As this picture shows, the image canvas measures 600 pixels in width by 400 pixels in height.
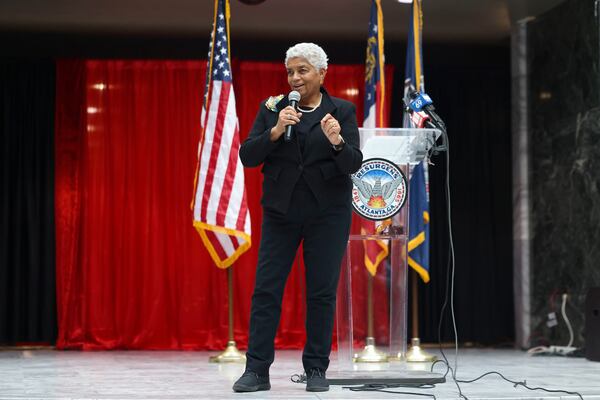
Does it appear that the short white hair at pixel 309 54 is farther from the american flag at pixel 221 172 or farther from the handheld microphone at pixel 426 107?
the american flag at pixel 221 172

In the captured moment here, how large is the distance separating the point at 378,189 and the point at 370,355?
71cm

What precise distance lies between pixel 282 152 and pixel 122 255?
4108 mm

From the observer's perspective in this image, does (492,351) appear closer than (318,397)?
No

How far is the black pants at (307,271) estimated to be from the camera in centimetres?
326

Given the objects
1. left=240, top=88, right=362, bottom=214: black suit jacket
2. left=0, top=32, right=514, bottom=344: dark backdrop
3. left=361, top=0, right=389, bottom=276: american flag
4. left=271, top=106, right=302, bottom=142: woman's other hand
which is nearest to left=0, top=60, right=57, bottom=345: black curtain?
left=0, top=32, right=514, bottom=344: dark backdrop

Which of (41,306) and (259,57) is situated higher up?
(259,57)

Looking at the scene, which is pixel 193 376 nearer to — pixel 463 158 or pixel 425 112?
pixel 425 112

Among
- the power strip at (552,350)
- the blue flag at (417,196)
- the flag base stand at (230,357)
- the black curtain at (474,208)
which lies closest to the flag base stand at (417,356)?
the blue flag at (417,196)

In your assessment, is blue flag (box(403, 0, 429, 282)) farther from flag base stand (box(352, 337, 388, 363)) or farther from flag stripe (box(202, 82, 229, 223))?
flag base stand (box(352, 337, 388, 363))

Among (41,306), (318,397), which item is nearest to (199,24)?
(41,306)

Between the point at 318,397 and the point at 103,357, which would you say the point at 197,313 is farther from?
the point at 318,397

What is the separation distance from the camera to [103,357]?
19.9 ft

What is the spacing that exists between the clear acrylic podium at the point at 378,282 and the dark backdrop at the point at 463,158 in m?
3.71

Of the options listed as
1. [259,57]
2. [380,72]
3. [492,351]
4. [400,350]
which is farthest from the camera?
[259,57]
